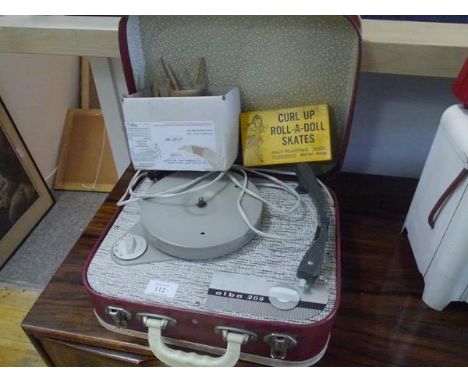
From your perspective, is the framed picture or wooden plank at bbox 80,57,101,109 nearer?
the framed picture

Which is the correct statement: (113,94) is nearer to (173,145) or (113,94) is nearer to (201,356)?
(173,145)

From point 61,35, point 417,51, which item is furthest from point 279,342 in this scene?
point 61,35

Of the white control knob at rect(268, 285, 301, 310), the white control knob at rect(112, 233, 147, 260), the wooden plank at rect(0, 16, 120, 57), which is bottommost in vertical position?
the white control knob at rect(112, 233, 147, 260)

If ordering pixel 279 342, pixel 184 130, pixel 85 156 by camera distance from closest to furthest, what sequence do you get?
1. pixel 279 342
2. pixel 184 130
3. pixel 85 156

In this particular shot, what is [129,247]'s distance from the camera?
44 cm

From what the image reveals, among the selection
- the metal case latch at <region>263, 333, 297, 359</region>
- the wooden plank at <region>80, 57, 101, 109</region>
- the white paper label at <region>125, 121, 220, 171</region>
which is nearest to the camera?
the metal case latch at <region>263, 333, 297, 359</region>

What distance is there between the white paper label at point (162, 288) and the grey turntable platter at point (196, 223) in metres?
0.03

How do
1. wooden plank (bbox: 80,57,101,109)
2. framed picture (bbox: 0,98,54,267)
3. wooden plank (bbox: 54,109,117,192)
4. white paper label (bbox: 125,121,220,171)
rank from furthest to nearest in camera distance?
wooden plank (bbox: 80,57,101,109) < wooden plank (bbox: 54,109,117,192) < framed picture (bbox: 0,98,54,267) < white paper label (bbox: 125,121,220,171)

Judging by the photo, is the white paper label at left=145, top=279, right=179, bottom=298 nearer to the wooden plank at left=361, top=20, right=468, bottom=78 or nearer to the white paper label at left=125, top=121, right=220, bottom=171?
the white paper label at left=125, top=121, right=220, bottom=171

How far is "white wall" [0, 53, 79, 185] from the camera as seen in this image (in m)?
1.37

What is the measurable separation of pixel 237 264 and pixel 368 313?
0.59ft

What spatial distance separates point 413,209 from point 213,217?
0.29 m

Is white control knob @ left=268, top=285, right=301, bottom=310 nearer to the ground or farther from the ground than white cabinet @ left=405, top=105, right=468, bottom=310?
nearer to the ground

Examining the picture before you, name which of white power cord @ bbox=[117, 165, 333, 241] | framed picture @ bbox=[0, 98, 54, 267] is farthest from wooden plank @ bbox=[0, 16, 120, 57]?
framed picture @ bbox=[0, 98, 54, 267]
